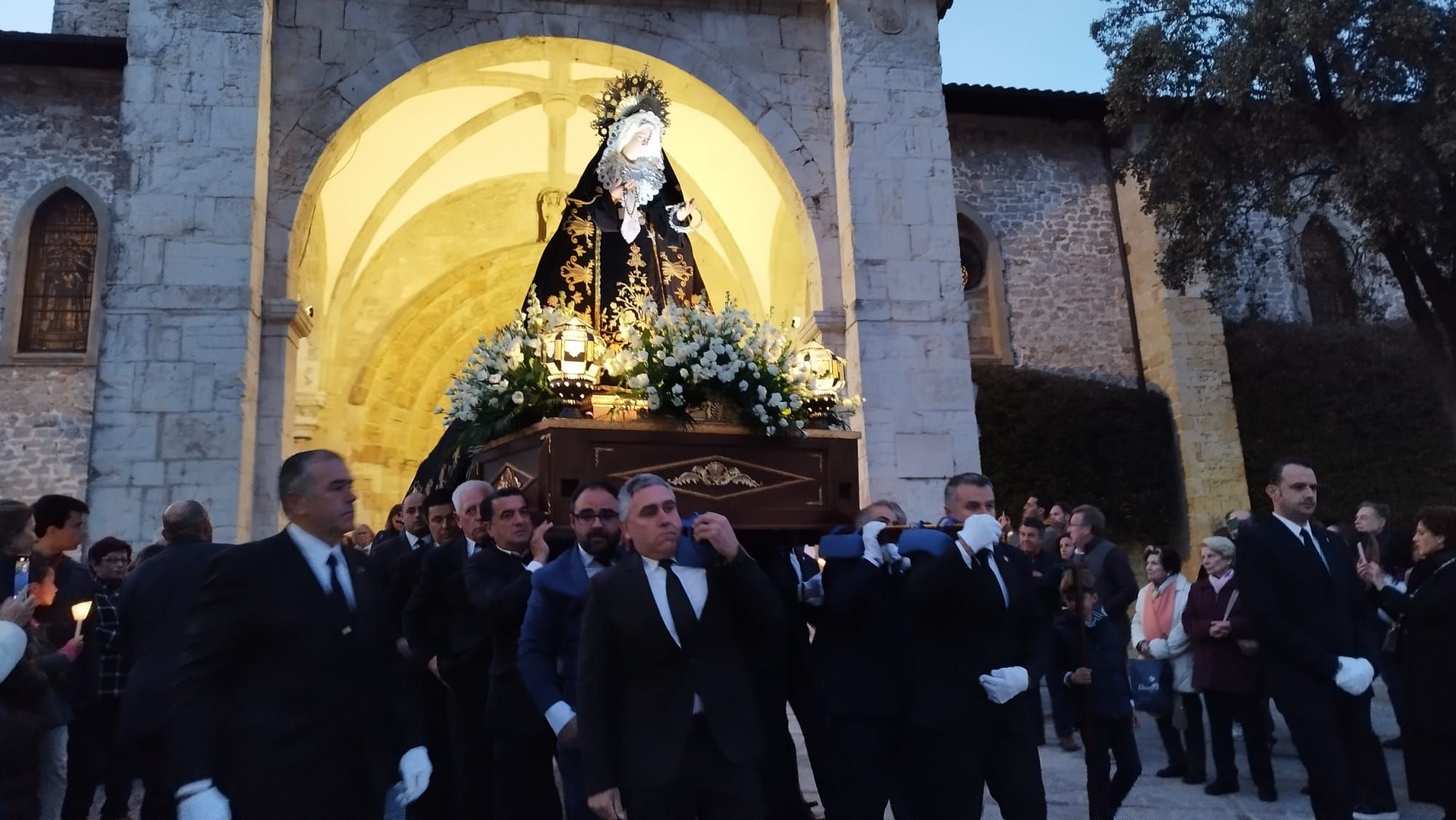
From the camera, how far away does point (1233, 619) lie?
5781 millimetres

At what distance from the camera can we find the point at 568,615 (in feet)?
12.4

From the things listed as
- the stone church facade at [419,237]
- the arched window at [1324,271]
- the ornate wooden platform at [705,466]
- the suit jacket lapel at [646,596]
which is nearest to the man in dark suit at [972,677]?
the ornate wooden platform at [705,466]

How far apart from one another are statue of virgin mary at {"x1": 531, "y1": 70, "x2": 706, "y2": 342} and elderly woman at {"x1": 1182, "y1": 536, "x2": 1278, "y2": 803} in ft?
12.4

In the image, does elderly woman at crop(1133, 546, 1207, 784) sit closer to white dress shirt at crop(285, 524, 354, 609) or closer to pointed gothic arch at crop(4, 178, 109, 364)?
white dress shirt at crop(285, 524, 354, 609)

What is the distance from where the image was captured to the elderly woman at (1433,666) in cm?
455

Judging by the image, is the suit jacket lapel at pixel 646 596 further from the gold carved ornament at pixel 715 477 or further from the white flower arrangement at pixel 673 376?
the white flower arrangement at pixel 673 376

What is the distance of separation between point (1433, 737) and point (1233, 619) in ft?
4.13

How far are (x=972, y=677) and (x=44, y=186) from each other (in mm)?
13341

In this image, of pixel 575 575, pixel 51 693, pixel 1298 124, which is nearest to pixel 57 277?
pixel 51 693

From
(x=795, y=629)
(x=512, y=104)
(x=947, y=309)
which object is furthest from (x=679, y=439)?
(x=512, y=104)

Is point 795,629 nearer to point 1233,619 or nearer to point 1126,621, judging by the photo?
point 1233,619

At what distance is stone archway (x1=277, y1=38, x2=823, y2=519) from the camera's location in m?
10.2

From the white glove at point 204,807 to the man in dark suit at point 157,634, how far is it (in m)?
1.56

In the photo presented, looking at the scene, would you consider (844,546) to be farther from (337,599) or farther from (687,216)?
(687,216)
